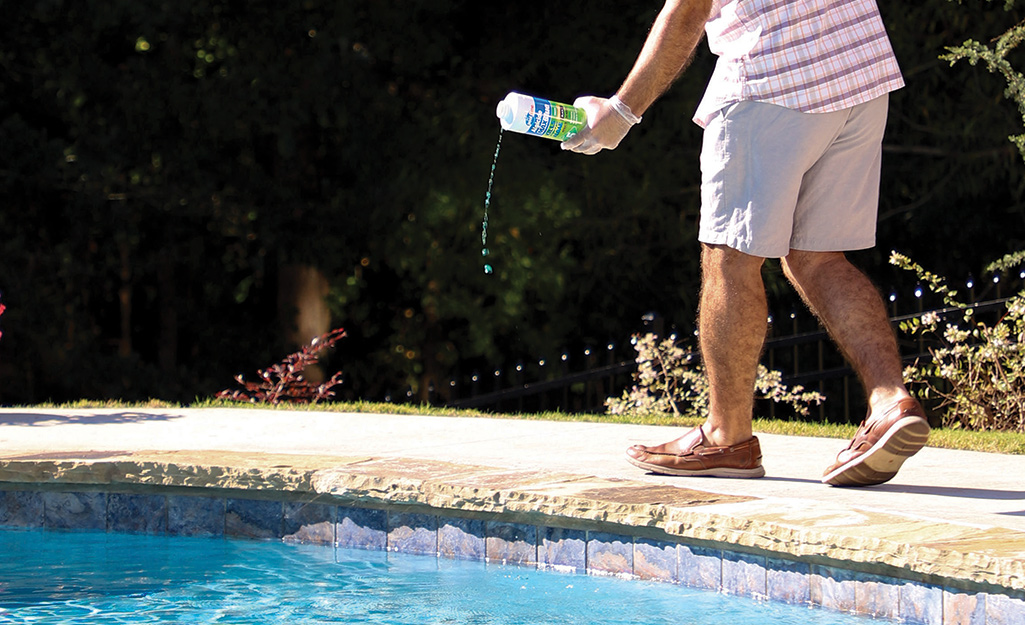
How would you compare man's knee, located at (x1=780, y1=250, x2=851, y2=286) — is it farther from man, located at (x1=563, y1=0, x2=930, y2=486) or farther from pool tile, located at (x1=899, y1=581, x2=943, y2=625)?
pool tile, located at (x1=899, y1=581, x2=943, y2=625)

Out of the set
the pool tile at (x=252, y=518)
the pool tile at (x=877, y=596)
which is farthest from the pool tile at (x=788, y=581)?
the pool tile at (x=252, y=518)

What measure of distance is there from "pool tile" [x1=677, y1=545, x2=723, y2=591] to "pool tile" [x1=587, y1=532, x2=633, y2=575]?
15cm

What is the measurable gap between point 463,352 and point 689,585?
792cm

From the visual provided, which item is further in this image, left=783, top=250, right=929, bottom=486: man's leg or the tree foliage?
the tree foliage

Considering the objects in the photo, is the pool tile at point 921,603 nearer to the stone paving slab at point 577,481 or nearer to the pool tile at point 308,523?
the stone paving slab at point 577,481

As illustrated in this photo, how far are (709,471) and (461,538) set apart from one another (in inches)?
28.5

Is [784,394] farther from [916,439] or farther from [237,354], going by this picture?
[237,354]

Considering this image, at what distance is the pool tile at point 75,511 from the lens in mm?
3938

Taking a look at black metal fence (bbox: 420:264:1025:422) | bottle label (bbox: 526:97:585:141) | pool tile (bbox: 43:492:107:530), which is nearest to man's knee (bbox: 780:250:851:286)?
bottle label (bbox: 526:97:585:141)

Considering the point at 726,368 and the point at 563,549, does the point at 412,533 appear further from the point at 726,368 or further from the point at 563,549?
the point at 726,368

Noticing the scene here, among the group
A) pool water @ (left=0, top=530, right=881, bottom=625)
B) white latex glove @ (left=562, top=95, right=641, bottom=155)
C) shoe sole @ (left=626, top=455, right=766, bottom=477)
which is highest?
white latex glove @ (left=562, top=95, right=641, bottom=155)

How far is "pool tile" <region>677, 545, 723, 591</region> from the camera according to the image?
3.02 meters

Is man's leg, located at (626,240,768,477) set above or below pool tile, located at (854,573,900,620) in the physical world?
above

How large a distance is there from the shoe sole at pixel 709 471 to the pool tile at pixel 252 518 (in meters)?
1.03
